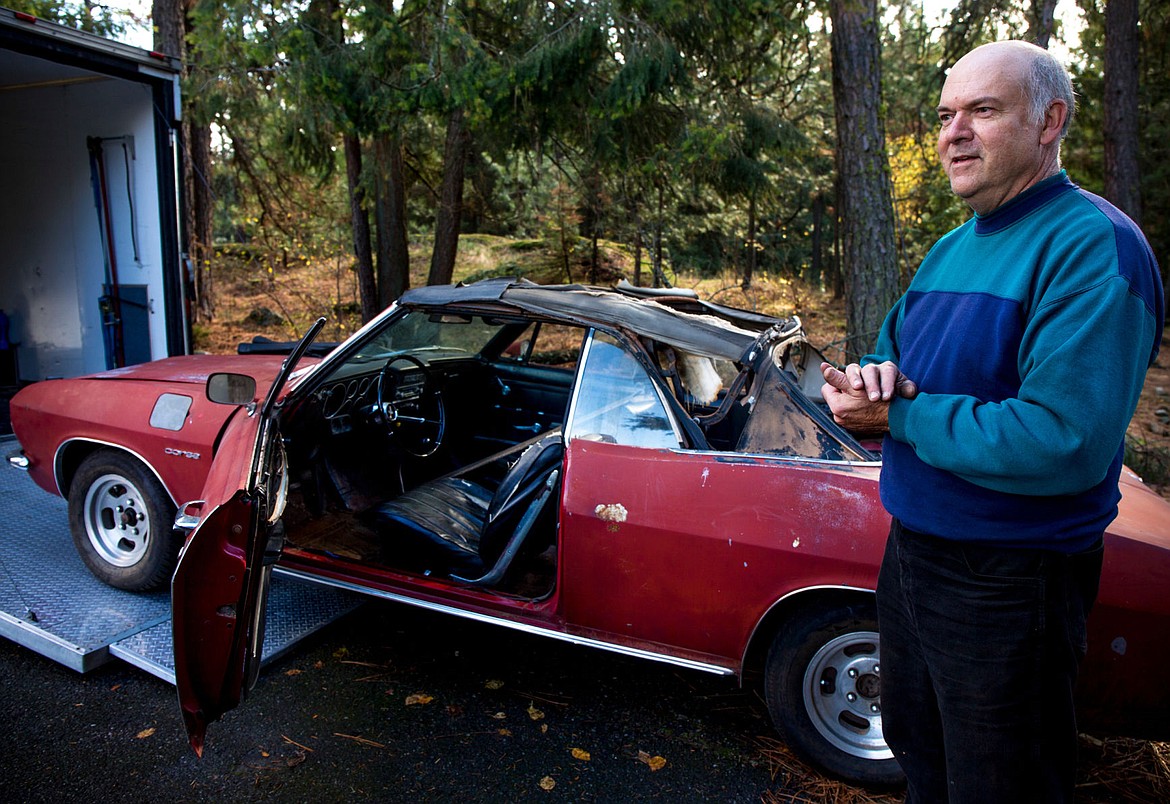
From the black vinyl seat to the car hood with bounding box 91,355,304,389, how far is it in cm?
93

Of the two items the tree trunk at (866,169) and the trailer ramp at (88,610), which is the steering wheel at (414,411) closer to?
the trailer ramp at (88,610)

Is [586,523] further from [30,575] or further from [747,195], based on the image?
[747,195]

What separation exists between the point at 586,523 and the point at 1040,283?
1.69 meters

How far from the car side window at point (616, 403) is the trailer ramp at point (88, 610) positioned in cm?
138

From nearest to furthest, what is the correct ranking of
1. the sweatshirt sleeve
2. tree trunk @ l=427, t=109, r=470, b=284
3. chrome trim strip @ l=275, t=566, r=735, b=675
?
the sweatshirt sleeve
chrome trim strip @ l=275, t=566, r=735, b=675
tree trunk @ l=427, t=109, r=470, b=284

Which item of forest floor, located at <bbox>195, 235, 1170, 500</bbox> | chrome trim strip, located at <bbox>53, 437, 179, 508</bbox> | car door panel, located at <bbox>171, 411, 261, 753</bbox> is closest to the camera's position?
car door panel, located at <bbox>171, 411, 261, 753</bbox>

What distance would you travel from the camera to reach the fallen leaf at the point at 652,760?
9.21ft

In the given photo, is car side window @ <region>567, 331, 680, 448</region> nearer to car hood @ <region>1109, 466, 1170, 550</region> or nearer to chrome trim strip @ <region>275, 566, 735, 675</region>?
chrome trim strip @ <region>275, 566, 735, 675</region>

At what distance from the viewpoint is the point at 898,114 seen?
16719 millimetres

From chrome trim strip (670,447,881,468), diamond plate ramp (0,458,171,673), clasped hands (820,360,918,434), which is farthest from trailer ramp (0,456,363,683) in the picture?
clasped hands (820,360,918,434)

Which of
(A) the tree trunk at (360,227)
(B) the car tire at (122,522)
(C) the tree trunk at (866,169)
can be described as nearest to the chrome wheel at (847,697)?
(B) the car tire at (122,522)

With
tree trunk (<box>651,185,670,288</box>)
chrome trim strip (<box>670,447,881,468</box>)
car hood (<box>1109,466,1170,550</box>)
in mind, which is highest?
tree trunk (<box>651,185,670,288</box>)

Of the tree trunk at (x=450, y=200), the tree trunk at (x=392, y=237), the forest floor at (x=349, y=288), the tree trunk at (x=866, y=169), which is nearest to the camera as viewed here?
the tree trunk at (x=866, y=169)

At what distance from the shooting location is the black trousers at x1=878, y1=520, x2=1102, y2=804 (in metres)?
1.48
